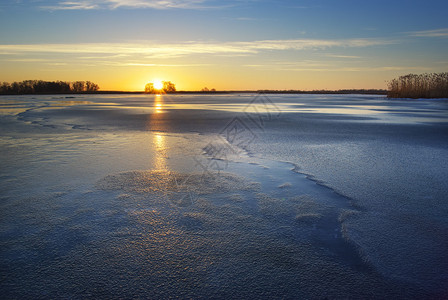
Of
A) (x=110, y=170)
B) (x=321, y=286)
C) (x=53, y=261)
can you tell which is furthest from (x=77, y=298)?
(x=110, y=170)

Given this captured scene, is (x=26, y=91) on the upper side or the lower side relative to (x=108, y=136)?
upper

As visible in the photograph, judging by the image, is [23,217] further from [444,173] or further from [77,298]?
[444,173]

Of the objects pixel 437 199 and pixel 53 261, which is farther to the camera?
pixel 437 199

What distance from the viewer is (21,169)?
536cm

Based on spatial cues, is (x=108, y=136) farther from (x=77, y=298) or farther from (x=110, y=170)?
(x=77, y=298)

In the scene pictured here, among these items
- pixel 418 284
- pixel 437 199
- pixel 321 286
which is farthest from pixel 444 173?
pixel 321 286

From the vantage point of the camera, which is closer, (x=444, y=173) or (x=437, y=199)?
(x=437, y=199)

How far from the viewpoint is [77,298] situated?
2027 mm

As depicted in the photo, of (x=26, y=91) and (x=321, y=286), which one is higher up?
(x=26, y=91)

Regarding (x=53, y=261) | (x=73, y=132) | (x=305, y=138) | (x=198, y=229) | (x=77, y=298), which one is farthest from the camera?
(x=73, y=132)

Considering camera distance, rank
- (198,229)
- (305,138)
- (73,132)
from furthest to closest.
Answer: (73,132) → (305,138) → (198,229)

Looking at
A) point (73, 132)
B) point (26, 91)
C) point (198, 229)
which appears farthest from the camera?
point (26, 91)

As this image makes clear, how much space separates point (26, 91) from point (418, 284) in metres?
120

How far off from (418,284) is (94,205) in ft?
10.7
